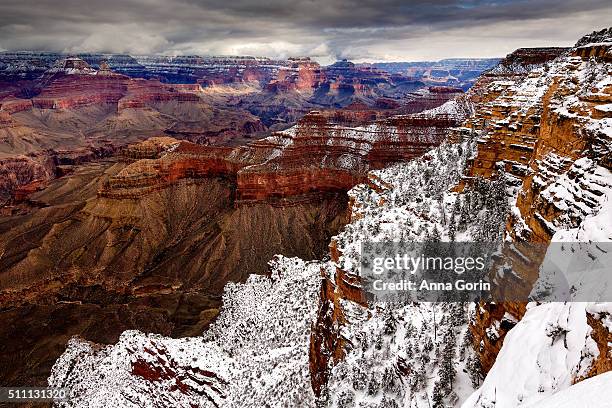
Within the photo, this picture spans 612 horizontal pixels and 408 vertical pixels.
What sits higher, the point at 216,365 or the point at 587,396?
the point at 587,396

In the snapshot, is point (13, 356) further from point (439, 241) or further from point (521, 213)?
point (521, 213)

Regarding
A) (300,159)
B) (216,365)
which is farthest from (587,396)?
(300,159)

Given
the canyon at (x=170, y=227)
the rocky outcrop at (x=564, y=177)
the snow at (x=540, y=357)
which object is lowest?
the canyon at (x=170, y=227)

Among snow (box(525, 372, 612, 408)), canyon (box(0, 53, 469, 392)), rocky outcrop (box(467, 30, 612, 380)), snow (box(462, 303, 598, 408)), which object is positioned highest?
rocky outcrop (box(467, 30, 612, 380))

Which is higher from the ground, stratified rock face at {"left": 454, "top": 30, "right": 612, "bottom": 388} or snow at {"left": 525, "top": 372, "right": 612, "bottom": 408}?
stratified rock face at {"left": 454, "top": 30, "right": 612, "bottom": 388}

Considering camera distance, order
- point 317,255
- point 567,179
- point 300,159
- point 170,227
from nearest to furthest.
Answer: point 567,179 → point 317,255 → point 170,227 → point 300,159

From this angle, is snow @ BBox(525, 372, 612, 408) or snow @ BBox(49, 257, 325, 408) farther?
snow @ BBox(49, 257, 325, 408)

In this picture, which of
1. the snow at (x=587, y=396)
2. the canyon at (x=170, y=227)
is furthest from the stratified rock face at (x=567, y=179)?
the canyon at (x=170, y=227)

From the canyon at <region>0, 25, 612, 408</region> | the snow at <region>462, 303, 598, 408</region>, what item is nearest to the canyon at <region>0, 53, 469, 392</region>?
the canyon at <region>0, 25, 612, 408</region>

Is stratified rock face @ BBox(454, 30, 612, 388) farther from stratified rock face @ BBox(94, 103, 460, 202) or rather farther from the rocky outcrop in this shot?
stratified rock face @ BBox(94, 103, 460, 202)

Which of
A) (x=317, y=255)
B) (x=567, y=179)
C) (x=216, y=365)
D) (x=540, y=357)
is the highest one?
(x=567, y=179)

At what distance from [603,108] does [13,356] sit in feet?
226

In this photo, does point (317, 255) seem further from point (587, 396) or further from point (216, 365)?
point (587, 396)

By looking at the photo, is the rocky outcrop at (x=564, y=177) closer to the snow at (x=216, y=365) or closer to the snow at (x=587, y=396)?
the snow at (x=587, y=396)
